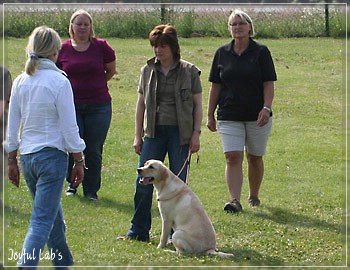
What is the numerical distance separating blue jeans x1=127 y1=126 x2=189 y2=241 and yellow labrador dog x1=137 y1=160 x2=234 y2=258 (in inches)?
11.0

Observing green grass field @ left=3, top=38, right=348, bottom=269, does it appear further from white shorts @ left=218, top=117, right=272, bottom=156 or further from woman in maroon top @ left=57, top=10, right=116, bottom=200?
white shorts @ left=218, top=117, right=272, bottom=156

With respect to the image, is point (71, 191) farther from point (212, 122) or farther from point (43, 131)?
point (43, 131)

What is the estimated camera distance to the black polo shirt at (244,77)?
9070mm

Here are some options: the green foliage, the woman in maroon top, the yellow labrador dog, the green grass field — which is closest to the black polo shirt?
the green grass field

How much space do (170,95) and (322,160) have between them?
191 inches

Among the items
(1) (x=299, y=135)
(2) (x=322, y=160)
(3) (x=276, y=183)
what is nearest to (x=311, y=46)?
(1) (x=299, y=135)

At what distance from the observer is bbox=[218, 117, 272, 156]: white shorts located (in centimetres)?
923

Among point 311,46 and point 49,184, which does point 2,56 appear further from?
point 311,46

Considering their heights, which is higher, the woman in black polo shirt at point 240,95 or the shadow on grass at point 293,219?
the woman in black polo shirt at point 240,95

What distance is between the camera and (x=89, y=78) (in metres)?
9.58

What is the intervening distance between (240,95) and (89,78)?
5.48ft

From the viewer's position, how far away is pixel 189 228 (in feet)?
24.8

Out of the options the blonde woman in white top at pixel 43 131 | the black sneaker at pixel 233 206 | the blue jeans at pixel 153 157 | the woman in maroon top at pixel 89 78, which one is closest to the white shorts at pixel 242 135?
the black sneaker at pixel 233 206

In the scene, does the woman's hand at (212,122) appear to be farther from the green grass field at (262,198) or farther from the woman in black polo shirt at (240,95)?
the green grass field at (262,198)
